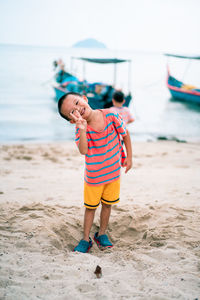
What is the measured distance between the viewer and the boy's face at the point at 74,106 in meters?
1.97

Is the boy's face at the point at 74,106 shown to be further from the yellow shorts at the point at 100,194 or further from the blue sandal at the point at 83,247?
the blue sandal at the point at 83,247

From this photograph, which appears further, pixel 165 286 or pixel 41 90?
pixel 41 90

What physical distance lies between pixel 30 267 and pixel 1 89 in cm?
2173

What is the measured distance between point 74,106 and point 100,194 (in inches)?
33.7

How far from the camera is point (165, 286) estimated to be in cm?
166

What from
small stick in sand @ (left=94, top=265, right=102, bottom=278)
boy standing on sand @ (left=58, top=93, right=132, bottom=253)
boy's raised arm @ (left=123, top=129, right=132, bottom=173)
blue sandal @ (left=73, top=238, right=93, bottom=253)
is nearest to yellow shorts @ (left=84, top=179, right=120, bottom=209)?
boy standing on sand @ (left=58, top=93, right=132, bottom=253)

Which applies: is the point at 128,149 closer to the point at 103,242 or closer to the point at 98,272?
the point at 103,242

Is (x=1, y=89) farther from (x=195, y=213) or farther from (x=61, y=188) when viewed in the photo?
(x=195, y=213)

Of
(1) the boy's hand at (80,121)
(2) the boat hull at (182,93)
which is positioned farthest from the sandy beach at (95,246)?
(2) the boat hull at (182,93)

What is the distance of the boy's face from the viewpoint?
1.97m

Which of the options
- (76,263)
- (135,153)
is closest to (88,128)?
(76,263)

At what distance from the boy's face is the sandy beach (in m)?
1.17

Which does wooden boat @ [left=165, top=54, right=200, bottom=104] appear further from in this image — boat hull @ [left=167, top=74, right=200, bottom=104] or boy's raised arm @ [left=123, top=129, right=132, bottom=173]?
boy's raised arm @ [left=123, top=129, right=132, bottom=173]

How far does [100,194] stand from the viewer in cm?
231
